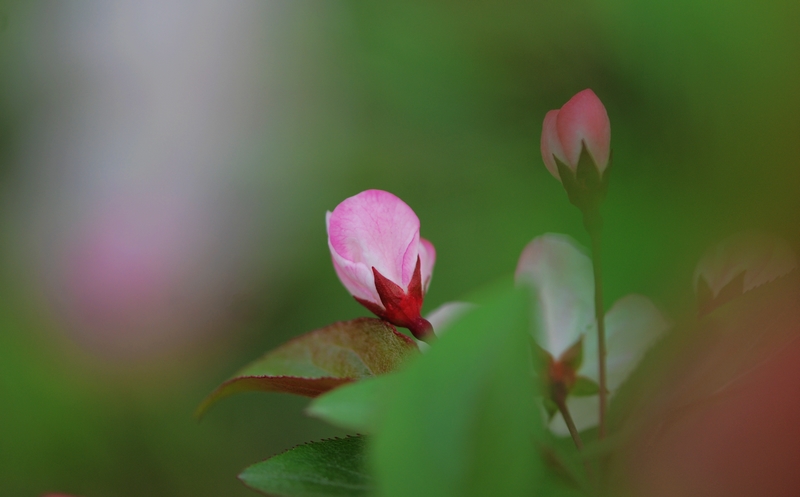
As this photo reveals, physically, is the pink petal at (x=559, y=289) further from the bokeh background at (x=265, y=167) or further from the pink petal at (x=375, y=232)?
the bokeh background at (x=265, y=167)

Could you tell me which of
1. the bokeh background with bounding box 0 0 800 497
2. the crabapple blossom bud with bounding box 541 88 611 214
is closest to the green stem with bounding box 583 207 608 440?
the crabapple blossom bud with bounding box 541 88 611 214

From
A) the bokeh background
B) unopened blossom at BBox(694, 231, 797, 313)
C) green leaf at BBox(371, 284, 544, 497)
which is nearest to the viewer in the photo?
green leaf at BBox(371, 284, 544, 497)

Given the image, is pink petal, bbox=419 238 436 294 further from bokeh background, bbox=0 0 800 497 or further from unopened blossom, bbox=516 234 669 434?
bokeh background, bbox=0 0 800 497

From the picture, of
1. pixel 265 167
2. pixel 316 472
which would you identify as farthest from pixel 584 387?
pixel 265 167

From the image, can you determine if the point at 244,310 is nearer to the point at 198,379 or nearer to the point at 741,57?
the point at 198,379

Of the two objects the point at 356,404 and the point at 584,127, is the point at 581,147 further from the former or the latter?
the point at 356,404

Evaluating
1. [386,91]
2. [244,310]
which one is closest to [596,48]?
[386,91]

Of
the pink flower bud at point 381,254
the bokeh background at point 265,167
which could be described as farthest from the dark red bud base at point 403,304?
the bokeh background at point 265,167
